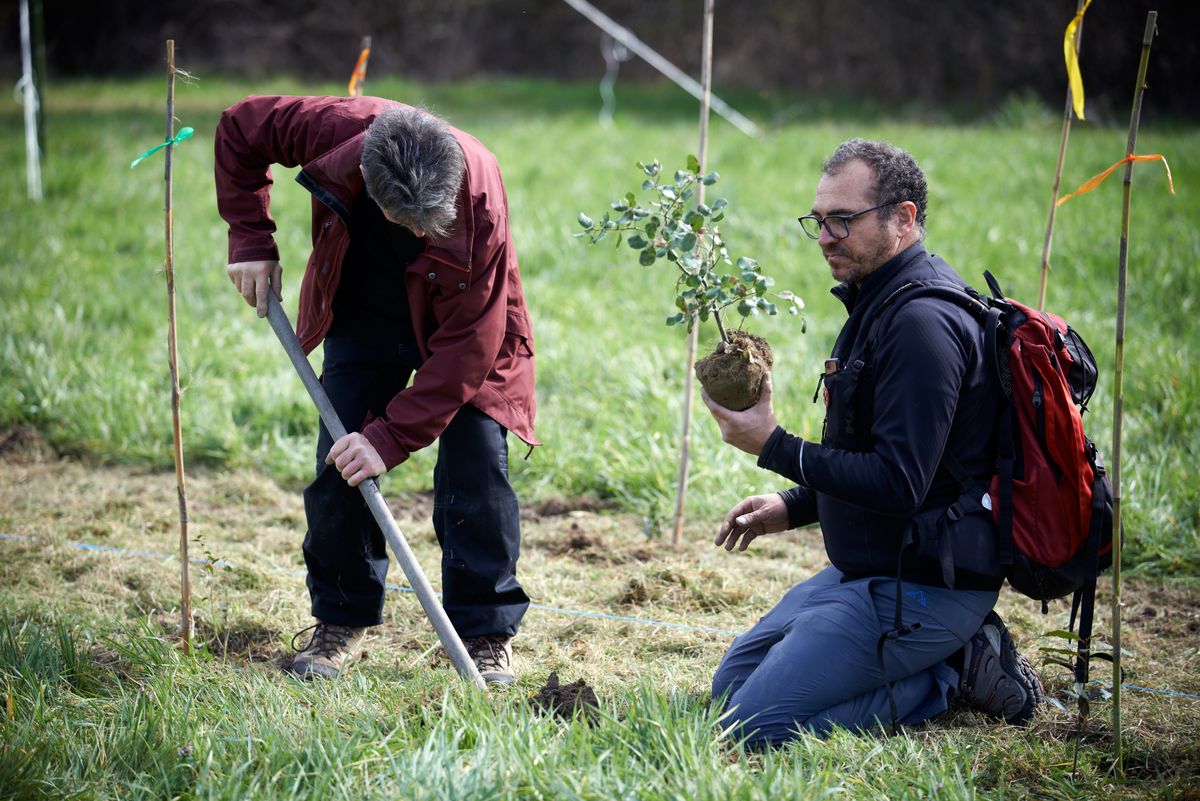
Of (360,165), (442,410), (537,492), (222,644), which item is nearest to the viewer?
(360,165)

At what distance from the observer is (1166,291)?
6285 millimetres

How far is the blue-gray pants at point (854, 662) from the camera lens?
2.79 m

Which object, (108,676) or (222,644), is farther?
(222,644)

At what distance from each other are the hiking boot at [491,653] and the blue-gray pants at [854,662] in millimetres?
723

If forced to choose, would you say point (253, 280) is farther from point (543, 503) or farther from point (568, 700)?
point (543, 503)

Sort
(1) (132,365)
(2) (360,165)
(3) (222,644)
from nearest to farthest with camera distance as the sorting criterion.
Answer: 1. (2) (360,165)
2. (3) (222,644)
3. (1) (132,365)

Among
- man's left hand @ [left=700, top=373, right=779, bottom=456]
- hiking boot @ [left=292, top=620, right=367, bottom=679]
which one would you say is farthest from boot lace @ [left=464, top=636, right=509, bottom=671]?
man's left hand @ [left=700, top=373, right=779, bottom=456]

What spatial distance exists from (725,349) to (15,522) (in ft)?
10.4

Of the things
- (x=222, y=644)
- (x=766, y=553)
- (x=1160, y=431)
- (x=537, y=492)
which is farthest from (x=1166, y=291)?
(x=222, y=644)

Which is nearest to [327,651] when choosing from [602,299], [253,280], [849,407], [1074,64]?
[253,280]

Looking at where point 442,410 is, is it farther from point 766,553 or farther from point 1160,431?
point 1160,431

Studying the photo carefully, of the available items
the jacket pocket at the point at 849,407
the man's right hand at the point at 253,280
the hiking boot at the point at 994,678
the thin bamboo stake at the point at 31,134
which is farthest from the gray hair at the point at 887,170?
the thin bamboo stake at the point at 31,134

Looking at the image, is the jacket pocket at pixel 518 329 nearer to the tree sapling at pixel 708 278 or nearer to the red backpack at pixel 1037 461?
the tree sapling at pixel 708 278

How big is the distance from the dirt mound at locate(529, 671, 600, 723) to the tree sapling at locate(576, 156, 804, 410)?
2.79 ft
